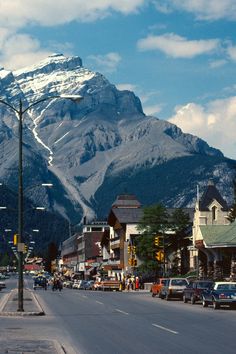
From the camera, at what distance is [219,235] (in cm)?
7325

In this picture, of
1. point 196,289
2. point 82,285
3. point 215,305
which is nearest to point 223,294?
point 215,305

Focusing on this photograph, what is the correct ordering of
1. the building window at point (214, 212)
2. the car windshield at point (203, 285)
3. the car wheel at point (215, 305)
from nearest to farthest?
the car wheel at point (215, 305) → the car windshield at point (203, 285) → the building window at point (214, 212)

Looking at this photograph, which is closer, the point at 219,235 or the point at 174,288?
the point at 174,288

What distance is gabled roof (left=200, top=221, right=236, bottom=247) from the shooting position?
217 ft

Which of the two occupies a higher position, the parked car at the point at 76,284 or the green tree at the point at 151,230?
the green tree at the point at 151,230

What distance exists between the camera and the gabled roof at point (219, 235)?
6619 centimetres

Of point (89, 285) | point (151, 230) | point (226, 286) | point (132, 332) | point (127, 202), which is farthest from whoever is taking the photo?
point (127, 202)

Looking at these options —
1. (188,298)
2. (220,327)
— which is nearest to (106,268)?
(188,298)

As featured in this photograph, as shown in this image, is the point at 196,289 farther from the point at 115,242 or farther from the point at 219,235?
the point at 115,242

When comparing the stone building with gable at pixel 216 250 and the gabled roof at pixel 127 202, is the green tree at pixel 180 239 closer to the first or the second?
the stone building with gable at pixel 216 250

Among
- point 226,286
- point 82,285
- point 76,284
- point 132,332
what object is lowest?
point 132,332

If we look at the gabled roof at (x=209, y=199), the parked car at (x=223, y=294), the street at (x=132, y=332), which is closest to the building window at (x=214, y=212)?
the gabled roof at (x=209, y=199)

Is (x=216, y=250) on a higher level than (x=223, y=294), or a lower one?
higher

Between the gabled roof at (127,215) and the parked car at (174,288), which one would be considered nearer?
the parked car at (174,288)
